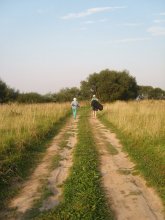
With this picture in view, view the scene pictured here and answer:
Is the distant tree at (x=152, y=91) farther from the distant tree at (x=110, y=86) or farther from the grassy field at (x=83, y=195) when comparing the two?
the grassy field at (x=83, y=195)

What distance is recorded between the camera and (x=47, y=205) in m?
6.93

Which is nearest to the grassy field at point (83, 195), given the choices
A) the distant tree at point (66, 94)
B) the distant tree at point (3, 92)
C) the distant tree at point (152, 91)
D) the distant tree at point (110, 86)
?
the distant tree at point (3, 92)

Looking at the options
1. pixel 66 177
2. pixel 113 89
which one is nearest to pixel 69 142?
pixel 66 177

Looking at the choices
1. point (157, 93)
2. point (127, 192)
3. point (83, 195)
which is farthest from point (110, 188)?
point (157, 93)

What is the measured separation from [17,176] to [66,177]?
1265 mm

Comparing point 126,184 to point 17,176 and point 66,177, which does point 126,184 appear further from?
point 17,176

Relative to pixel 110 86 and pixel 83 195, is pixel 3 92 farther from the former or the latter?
pixel 83 195

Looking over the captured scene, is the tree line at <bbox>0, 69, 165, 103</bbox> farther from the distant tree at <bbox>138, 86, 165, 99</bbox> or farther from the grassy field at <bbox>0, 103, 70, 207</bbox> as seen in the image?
the grassy field at <bbox>0, 103, 70, 207</bbox>

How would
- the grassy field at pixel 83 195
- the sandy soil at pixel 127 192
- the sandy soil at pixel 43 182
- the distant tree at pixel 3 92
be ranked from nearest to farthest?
the grassy field at pixel 83 195
the sandy soil at pixel 127 192
the sandy soil at pixel 43 182
the distant tree at pixel 3 92

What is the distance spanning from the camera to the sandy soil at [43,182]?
688 cm

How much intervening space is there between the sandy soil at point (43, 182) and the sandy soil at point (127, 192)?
1094mm

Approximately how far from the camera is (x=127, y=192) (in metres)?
7.77

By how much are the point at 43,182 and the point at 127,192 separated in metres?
2.09

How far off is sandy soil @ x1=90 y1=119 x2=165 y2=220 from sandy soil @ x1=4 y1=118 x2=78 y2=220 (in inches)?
43.1
